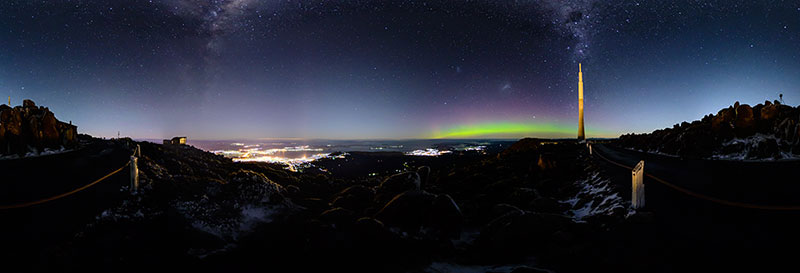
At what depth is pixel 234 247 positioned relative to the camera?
25.4 ft

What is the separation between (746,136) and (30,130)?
157ft

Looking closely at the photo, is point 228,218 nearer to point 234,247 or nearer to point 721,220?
point 234,247

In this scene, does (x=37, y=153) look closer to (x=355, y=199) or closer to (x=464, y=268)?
(x=355, y=199)

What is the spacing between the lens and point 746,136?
16859 mm

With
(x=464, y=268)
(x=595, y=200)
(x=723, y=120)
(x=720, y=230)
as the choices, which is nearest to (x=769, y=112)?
(x=723, y=120)

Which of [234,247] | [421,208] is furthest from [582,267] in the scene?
[234,247]

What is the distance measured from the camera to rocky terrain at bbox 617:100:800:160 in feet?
49.1

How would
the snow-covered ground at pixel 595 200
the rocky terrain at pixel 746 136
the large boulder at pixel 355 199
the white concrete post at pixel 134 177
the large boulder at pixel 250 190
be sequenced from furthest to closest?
the rocky terrain at pixel 746 136 < the large boulder at pixel 355 199 < the large boulder at pixel 250 190 < the white concrete post at pixel 134 177 < the snow-covered ground at pixel 595 200

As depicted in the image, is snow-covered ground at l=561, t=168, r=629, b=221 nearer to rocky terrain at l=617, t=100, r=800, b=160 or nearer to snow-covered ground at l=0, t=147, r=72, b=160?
rocky terrain at l=617, t=100, r=800, b=160

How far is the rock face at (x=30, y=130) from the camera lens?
18.9m

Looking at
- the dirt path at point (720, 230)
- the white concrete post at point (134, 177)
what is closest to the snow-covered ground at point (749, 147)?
the dirt path at point (720, 230)

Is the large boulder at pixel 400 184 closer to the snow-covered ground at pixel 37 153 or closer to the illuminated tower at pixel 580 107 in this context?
the snow-covered ground at pixel 37 153

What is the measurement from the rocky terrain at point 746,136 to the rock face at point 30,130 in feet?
143

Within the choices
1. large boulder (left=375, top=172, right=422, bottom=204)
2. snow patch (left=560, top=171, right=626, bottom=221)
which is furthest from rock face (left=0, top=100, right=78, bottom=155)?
snow patch (left=560, top=171, right=626, bottom=221)
